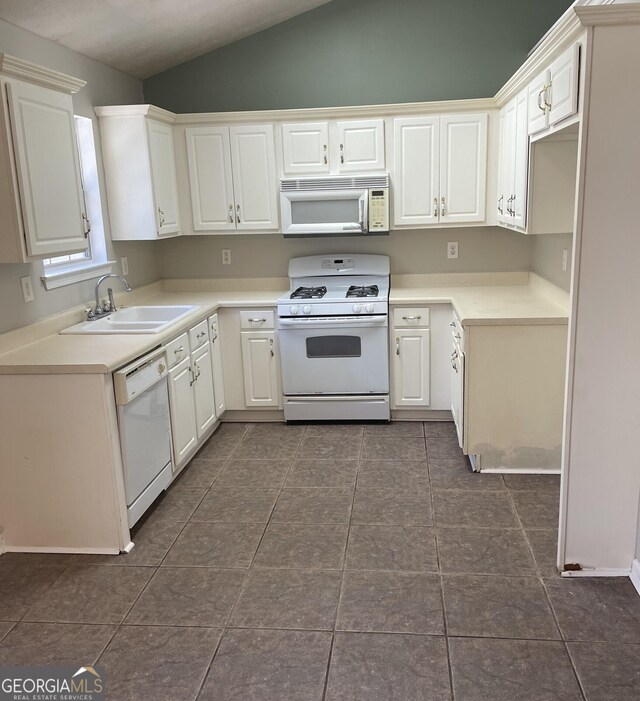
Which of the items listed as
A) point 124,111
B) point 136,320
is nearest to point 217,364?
point 136,320

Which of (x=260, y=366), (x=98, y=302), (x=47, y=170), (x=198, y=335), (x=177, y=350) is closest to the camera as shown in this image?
(x=47, y=170)

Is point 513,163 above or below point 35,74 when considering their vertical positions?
below

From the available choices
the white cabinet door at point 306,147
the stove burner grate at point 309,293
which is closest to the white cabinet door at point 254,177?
the white cabinet door at point 306,147

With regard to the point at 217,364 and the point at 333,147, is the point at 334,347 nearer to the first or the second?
the point at 217,364

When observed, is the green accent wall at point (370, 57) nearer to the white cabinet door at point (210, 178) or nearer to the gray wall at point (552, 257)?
the white cabinet door at point (210, 178)

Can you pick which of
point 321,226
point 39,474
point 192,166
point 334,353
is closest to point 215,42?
point 192,166

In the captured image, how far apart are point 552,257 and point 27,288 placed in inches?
118

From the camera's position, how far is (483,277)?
185 inches

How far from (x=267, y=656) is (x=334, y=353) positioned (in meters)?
2.39

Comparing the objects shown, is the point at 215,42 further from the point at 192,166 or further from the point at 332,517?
the point at 332,517

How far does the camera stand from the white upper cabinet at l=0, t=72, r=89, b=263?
2.65 meters

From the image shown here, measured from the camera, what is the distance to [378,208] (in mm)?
4320

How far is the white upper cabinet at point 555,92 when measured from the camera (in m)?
2.36

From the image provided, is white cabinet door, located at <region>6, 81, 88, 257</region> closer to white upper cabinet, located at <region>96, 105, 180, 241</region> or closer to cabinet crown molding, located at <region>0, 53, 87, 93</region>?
cabinet crown molding, located at <region>0, 53, 87, 93</region>
